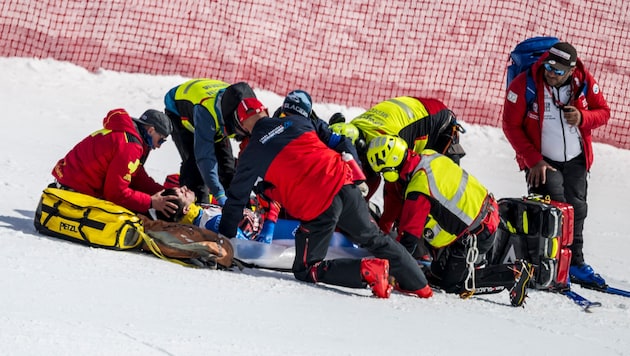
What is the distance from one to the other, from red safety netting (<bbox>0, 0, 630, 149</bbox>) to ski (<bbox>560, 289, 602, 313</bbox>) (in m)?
5.34

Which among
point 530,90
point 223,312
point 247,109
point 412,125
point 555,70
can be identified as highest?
point 555,70

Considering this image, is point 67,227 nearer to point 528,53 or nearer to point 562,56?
point 562,56

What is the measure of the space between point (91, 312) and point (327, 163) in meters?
1.80

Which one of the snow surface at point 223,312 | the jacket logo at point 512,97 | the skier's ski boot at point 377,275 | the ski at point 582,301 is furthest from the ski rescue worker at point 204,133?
the ski at point 582,301

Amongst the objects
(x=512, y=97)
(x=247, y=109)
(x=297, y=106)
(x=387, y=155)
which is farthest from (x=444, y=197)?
(x=512, y=97)

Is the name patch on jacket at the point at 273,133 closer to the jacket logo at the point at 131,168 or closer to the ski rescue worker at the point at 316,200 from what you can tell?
the ski rescue worker at the point at 316,200

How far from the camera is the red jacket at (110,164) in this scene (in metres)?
5.66

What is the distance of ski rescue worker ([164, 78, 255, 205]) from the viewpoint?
20.9ft

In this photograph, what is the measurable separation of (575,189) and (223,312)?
10.7 ft

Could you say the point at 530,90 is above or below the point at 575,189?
above

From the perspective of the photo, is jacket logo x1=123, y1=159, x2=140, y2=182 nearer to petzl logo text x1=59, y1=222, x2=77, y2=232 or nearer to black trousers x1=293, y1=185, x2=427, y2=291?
petzl logo text x1=59, y1=222, x2=77, y2=232

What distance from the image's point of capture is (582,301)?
5.93 metres

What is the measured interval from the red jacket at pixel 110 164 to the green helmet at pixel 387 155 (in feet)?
4.48

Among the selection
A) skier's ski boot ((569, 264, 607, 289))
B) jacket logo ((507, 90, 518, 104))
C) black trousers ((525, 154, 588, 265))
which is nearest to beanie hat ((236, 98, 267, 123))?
jacket logo ((507, 90, 518, 104))
